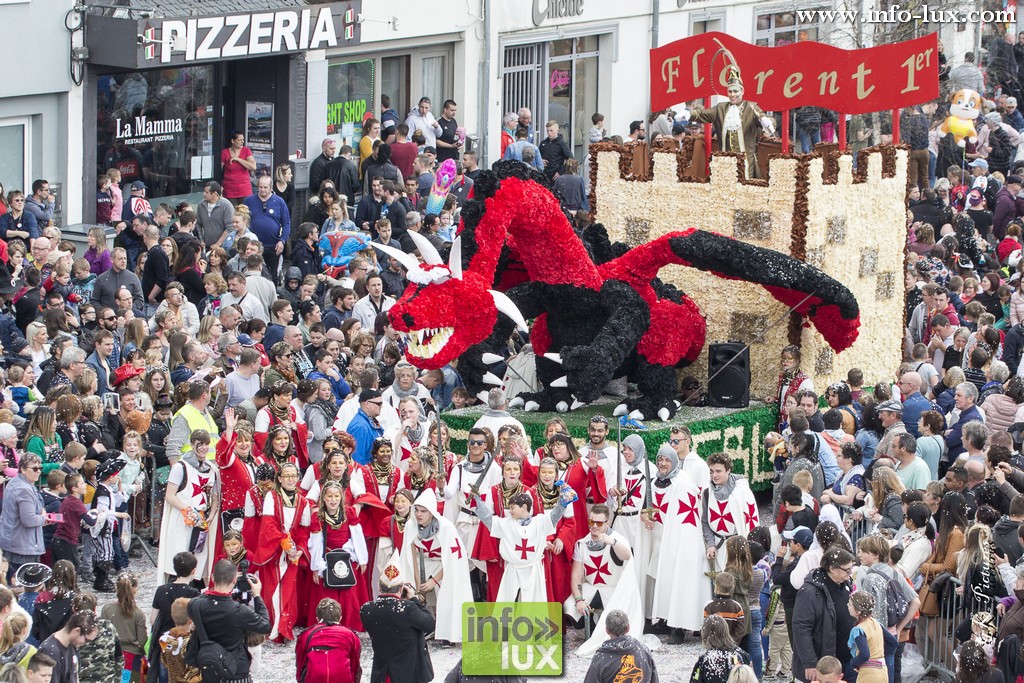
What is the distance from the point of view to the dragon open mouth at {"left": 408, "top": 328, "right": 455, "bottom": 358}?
14062mm

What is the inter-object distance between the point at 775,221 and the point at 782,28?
18.4m

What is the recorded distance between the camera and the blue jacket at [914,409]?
1540 centimetres

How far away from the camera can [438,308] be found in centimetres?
1406

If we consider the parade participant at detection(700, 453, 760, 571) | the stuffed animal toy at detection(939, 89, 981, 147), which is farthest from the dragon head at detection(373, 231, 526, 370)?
the stuffed animal toy at detection(939, 89, 981, 147)

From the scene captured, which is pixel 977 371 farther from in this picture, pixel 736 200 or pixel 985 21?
pixel 985 21

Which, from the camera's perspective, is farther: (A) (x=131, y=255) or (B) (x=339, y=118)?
(B) (x=339, y=118)

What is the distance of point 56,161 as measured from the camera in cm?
2059

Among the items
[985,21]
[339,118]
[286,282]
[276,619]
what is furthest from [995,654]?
[985,21]

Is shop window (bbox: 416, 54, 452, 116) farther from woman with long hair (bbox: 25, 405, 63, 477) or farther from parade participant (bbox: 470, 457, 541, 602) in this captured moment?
parade participant (bbox: 470, 457, 541, 602)

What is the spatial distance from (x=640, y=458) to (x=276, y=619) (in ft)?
9.30

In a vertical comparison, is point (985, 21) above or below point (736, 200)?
above

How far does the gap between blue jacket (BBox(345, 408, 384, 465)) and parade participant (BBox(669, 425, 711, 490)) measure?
2618 millimetres

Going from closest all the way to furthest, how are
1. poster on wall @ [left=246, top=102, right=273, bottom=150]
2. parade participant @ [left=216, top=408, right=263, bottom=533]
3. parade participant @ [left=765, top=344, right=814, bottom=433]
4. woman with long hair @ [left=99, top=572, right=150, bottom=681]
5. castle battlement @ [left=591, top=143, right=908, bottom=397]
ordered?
woman with long hair @ [left=99, top=572, right=150, bottom=681], parade participant @ [left=216, top=408, right=263, bottom=533], parade participant @ [left=765, top=344, right=814, bottom=433], castle battlement @ [left=591, top=143, right=908, bottom=397], poster on wall @ [left=246, top=102, right=273, bottom=150]

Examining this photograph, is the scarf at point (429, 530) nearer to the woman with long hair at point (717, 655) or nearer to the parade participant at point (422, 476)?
the parade participant at point (422, 476)
